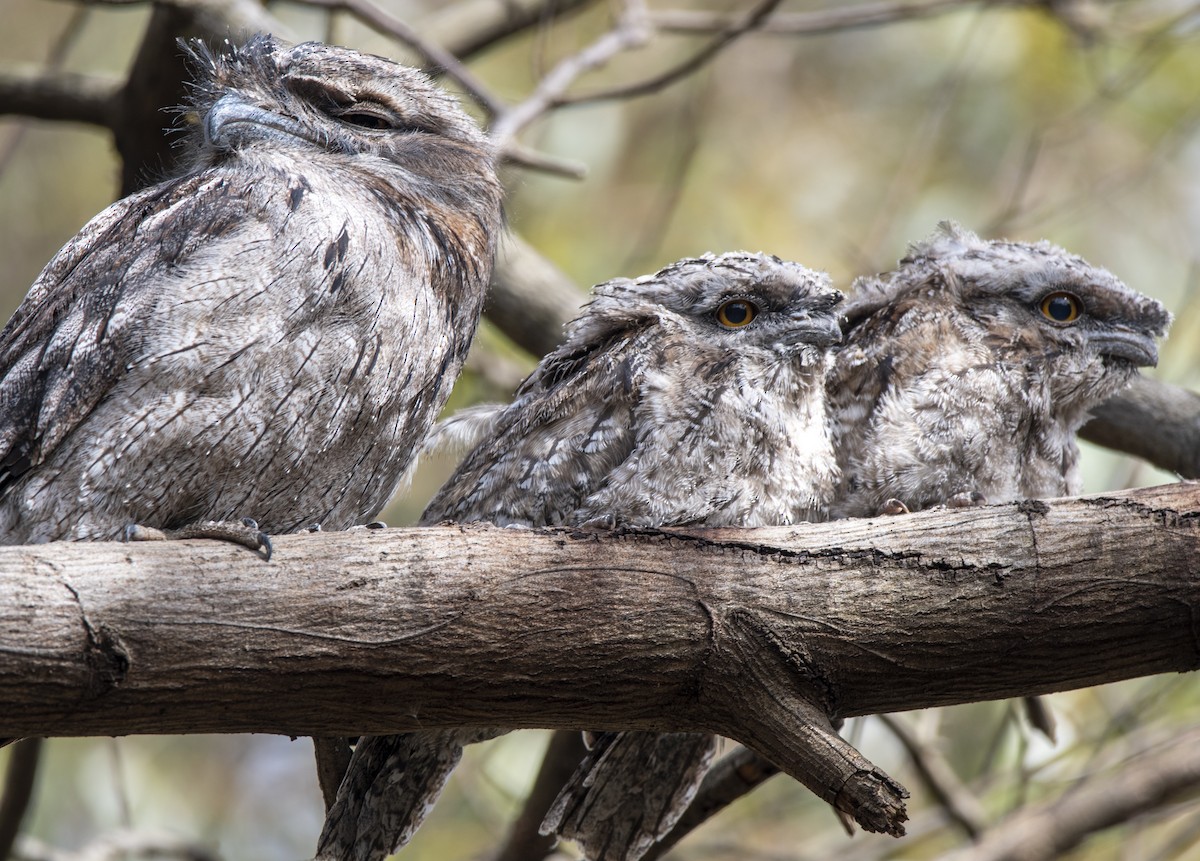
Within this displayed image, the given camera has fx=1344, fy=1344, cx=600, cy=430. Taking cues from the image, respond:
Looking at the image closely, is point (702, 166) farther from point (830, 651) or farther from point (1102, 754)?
point (830, 651)

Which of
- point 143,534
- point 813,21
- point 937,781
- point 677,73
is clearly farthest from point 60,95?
point 937,781

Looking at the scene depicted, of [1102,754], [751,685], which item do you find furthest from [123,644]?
[1102,754]

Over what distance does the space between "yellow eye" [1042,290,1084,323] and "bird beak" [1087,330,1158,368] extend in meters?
0.09

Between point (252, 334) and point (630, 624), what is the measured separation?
1.07 m

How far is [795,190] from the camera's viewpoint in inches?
329

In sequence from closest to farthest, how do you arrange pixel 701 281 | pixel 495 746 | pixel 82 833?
pixel 701 281, pixel 495 746, pixel 82 833

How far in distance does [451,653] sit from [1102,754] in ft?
12.1

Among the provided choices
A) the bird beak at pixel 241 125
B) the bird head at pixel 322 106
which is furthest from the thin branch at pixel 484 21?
the bird beak at pixel 241 125

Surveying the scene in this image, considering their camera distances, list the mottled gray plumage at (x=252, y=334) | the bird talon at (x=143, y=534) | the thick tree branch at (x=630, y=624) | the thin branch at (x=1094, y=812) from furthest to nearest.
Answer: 1. the thin branch at (x=1094, y=812)
2. the mottled gray plumage at (x=252, y=334)
3. the bird talon at (x=143, y=534)
4. the thick tree branch at (x=630, y=624)

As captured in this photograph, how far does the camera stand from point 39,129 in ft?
27.8

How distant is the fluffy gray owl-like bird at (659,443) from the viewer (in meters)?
3.27

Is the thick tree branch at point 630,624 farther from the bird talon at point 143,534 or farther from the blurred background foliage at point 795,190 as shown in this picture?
the blurred background foliage at point 795,190

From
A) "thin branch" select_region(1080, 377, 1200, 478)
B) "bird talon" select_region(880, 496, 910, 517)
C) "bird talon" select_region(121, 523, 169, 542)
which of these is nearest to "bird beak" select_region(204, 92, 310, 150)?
"bird talon" select_region(121, 523, 169, 542)

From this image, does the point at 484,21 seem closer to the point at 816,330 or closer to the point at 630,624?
the point at 816,330
